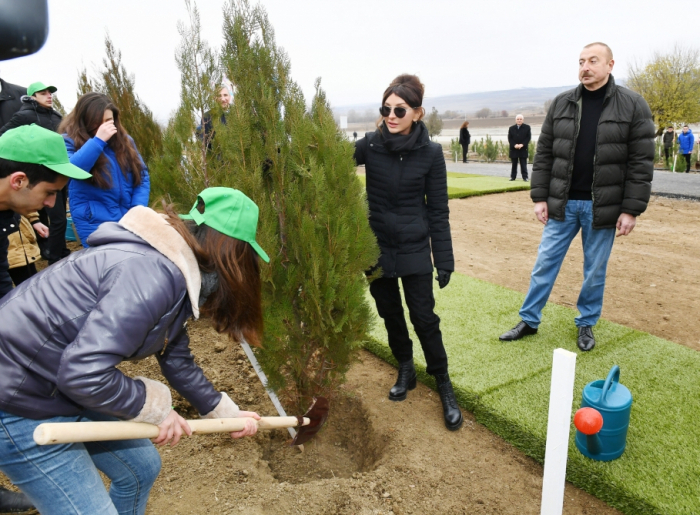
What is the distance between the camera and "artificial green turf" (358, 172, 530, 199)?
12.9 m

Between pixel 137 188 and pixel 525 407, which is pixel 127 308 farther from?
pixel 137 188

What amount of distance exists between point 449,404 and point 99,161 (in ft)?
10.3

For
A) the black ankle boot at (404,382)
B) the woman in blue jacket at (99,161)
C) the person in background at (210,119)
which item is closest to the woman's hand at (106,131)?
the woman in blue jacket at (99,161)

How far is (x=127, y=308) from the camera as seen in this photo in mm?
1531

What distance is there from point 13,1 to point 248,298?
4.22ft

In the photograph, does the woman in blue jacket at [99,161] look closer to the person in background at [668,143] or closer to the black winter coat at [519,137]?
the black winter coat at [519,137]

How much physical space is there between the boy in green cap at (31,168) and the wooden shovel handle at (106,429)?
1045 mm

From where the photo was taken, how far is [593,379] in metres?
3.66

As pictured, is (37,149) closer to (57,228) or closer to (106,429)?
(106,429)

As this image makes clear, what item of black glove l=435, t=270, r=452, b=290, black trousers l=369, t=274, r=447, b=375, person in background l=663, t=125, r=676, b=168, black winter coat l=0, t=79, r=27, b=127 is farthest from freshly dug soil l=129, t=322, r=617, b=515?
person in background l=663, t=125, r=676, b=168

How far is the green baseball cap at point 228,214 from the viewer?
177 cm

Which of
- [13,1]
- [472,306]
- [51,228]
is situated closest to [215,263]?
[13,1]

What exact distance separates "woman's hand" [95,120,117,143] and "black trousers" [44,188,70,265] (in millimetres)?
2014

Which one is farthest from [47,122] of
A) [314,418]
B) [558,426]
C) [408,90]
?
[558,426]
